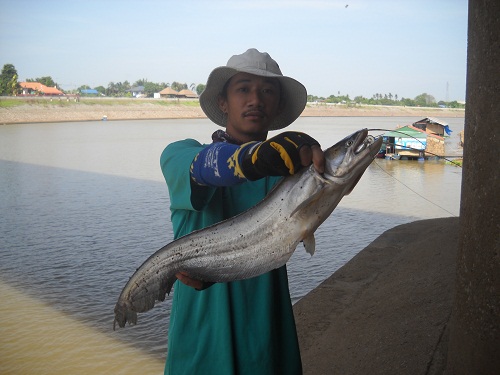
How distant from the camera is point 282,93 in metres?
2.75

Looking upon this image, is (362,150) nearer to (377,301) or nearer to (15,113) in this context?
(377,301)

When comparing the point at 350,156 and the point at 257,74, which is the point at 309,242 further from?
the point at 257,74

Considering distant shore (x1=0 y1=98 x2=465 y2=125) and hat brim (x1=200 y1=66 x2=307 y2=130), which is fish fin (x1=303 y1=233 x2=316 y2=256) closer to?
hat brim (x1=200 y1=66 x2=307 y2=130)

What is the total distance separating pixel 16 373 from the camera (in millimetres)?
6801

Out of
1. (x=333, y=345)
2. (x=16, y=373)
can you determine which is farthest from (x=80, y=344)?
(x=333, y=345)

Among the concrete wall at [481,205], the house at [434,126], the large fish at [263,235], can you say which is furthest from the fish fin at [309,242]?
the house at [434,126]

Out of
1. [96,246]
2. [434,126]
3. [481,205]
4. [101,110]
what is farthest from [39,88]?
[481,205]

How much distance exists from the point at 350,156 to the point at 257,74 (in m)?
0.80

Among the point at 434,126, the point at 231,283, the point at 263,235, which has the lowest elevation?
the point at 434,126

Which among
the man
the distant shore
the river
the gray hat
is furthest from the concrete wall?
the distant shore

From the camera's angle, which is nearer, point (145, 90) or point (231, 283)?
point (231, 283)

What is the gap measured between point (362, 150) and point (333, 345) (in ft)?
12.6

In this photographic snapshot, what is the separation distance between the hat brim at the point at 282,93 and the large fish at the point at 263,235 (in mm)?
724

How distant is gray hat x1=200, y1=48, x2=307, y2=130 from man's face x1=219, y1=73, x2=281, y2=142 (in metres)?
0.05
